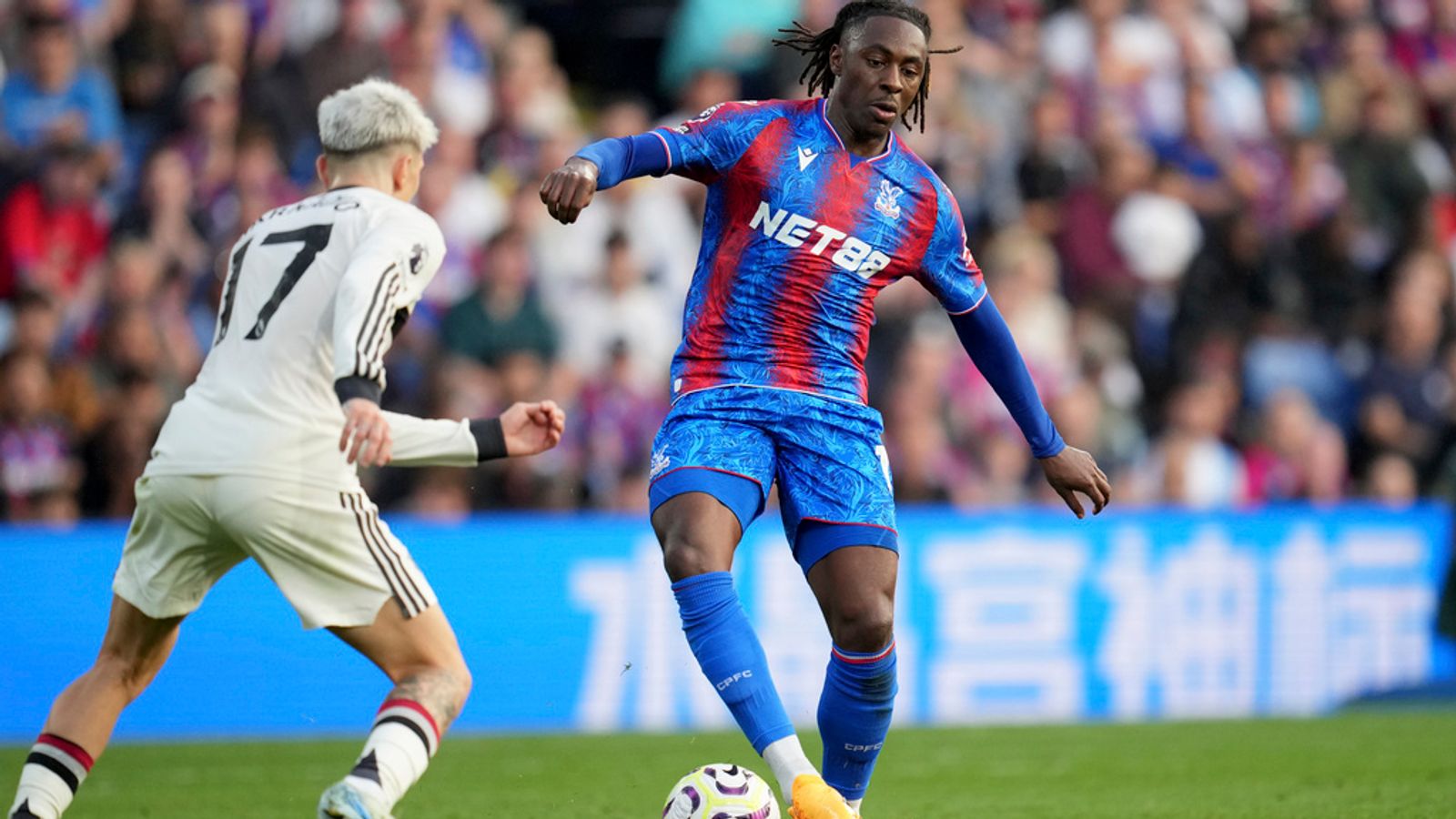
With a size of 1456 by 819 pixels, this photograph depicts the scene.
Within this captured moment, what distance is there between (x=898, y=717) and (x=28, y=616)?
494 cm

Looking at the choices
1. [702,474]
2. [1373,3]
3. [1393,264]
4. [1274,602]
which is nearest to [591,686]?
[1274,602]

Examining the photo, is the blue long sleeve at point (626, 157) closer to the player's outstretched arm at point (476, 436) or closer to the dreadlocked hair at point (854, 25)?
the dreadlocked hair at point (854, 25)

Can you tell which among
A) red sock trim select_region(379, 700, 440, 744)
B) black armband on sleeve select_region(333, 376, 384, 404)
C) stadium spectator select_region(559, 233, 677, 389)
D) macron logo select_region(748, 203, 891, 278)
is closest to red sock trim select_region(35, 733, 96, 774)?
red sock trim select_region(379, 700, 440, 744)

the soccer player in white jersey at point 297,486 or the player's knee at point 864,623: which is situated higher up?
the soccer player in white jersey at point 297,486

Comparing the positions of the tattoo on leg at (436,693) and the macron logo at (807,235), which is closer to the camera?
the tattoo on leg at (436,693)

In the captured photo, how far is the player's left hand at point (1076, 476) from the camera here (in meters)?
6.56

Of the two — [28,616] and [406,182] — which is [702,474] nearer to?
[406,182]

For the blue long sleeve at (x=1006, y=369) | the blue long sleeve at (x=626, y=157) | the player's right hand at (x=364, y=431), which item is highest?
the blue long sleeve at (x=626, y=157)

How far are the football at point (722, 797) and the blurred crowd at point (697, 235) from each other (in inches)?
237

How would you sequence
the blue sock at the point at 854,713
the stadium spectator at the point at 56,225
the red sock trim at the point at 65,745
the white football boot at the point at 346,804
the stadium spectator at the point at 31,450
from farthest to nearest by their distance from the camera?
1. the stadium spectator at the point at 56,225
2. the stadium spectator at the point at 31,450
3. the blue sock at the point at 854,713
4. the red sock trim at the point at 65,745
5. the white football boot at the point at 346,804

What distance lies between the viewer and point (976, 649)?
11867mm

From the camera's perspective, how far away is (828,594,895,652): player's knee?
6.00 meters

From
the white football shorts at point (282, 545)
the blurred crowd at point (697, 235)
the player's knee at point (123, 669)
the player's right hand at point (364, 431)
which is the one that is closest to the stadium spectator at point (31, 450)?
the blurred crowd at point (697, 235)

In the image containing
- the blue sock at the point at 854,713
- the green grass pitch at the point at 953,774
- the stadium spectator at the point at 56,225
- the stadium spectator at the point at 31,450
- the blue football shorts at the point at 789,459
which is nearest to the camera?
the blue football shorts at the point at 789,459
